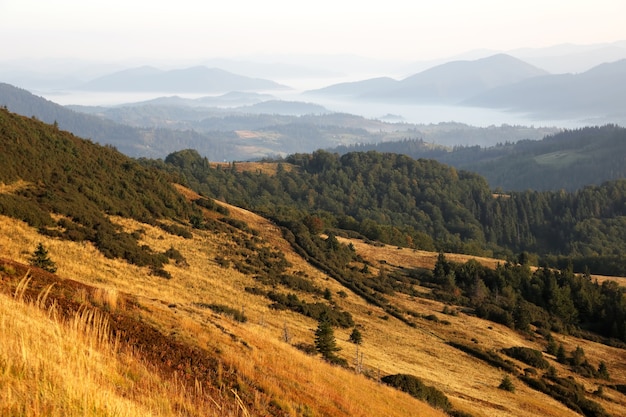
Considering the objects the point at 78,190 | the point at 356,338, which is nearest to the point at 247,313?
the point at 356,338

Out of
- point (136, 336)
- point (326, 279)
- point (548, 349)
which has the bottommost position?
point (548, 349)

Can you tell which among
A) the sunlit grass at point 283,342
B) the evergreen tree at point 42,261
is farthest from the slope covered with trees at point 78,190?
the evergreen tree at point 42,261

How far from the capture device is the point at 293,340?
3356 cm

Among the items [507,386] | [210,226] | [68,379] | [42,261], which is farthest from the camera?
[210,226]

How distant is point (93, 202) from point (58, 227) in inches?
393

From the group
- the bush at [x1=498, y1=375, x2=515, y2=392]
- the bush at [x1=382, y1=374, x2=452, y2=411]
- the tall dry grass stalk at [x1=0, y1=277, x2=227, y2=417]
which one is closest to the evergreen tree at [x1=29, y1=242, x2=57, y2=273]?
the tall dry grass stalk at [x1=0, y1=277, x2=227, y2=417]

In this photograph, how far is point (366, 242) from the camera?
320ft

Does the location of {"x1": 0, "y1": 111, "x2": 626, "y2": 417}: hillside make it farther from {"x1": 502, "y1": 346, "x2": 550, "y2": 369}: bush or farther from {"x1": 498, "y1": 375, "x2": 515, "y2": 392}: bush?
{"x1": 498, "y1": 375, "x2": 515, "y2": 392}: bush

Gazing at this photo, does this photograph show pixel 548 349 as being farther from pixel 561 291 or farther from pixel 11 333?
pixel 11 333

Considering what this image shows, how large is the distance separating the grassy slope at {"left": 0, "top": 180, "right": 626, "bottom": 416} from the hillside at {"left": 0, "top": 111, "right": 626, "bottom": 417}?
17 centimetres

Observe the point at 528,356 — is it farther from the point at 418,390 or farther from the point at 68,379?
the point at 68,379

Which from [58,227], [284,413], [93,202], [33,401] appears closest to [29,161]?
[93,202]

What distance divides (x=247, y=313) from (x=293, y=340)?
629cm

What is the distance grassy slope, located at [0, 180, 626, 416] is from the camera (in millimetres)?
16125
